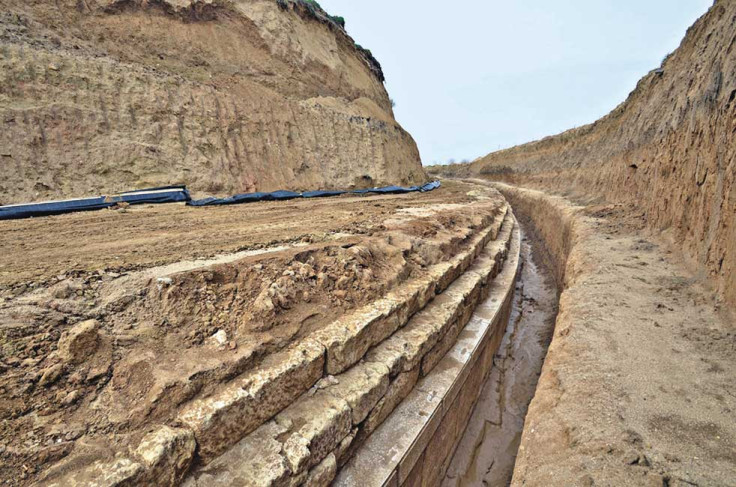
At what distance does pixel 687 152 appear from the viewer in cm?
514

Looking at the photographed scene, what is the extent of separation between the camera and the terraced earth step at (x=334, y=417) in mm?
1646

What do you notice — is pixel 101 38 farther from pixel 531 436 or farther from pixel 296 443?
pixel 531 436

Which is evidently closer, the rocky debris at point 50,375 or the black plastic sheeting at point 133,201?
the rocky debris at point 50,375

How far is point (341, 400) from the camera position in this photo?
2.12 m

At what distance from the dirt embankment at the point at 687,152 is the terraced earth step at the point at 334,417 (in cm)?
307

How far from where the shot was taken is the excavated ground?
58.1 inches

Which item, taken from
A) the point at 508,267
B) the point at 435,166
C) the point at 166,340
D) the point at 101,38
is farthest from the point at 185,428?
the point at 435,166

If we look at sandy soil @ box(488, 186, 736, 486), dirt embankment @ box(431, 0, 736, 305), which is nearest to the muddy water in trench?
sandy soil @ box(488, 186, 736, 486)

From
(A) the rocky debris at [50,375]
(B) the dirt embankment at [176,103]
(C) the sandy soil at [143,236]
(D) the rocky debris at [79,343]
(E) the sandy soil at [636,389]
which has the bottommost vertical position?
(E) the sandy soil at [636,389]

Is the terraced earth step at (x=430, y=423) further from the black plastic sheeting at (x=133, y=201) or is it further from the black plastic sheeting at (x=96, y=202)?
the black plastic sheeting at (x=96, y=202)

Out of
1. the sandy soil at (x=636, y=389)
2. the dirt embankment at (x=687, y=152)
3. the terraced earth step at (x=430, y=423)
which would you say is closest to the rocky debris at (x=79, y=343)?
the terraced earth step at (x=430, y=423)

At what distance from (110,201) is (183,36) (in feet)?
21.9

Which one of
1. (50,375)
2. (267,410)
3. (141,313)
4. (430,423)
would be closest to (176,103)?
(141,313)

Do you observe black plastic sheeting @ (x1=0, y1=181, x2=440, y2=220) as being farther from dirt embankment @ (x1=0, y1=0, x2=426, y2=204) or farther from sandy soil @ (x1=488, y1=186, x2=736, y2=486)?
sandy soil @ (x1=488, y1=186, x2=736, y2=486)
